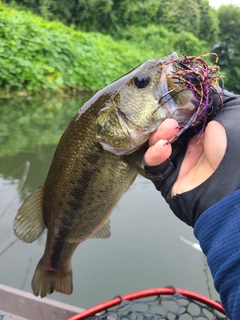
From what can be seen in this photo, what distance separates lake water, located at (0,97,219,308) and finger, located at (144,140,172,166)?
1581 millimetres

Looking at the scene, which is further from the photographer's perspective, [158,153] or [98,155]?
[98,155]

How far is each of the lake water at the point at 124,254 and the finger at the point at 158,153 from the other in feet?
5.19

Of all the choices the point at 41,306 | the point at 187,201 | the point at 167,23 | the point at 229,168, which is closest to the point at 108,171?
the point at 187,201

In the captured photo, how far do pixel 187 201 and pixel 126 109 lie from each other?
0.41m

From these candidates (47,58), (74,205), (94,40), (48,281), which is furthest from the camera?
(94,40)

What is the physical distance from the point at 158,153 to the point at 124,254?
178cm

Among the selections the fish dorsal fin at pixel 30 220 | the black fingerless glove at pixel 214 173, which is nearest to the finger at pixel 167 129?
the black fingerless glove at pixel 214 173

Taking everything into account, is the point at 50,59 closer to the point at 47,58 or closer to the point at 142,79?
the point at 47,58

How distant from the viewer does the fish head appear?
1.20m

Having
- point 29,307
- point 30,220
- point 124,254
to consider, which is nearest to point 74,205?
point 30,220

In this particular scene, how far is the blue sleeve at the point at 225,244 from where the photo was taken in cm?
103

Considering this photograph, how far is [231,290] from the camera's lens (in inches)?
41.4

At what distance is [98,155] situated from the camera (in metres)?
1.39

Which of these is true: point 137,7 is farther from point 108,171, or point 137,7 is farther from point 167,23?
point 108,171
